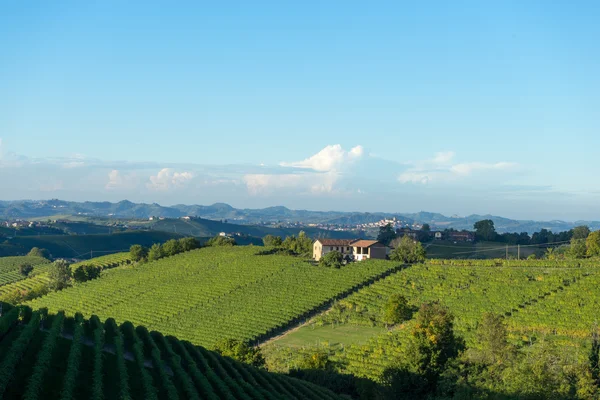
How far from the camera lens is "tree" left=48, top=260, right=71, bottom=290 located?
78000 mm

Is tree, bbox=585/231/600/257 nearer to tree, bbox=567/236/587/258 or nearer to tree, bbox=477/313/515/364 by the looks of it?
tree, bbox=567/236/587/258

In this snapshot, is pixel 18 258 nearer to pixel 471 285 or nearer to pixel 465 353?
pixel 471 285

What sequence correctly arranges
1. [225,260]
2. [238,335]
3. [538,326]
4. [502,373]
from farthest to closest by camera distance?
[225,260]
[238,335]
[538,326]
[502,373]

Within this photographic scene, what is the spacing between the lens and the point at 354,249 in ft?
274

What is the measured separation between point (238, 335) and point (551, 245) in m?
80.4

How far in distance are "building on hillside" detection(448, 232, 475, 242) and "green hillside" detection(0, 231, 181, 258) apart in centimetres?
8296

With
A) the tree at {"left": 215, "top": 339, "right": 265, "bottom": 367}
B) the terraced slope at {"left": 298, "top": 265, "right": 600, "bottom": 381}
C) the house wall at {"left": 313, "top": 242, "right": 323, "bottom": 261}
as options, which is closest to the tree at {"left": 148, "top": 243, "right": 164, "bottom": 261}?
the house wall at {"left": 313, "top": 242, "right": 323, "bottom": 261}

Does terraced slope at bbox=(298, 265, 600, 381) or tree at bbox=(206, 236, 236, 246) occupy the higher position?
tree at bbox=(206, 236, 236, 246)

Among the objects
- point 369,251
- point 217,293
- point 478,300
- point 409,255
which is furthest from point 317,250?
point 478,300

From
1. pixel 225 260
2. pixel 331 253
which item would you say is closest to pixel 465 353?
pixel 331 253

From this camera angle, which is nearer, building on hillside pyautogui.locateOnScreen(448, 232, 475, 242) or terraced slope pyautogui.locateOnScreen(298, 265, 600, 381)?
terraced slope pyautogui.locateOnScreen(298, 265, 600, 381)

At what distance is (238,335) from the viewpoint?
161 feet

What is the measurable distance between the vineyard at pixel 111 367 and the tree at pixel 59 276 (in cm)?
5352

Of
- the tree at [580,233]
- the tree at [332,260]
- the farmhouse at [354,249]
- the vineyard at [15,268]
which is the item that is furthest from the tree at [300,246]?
the tree at [580,233]
